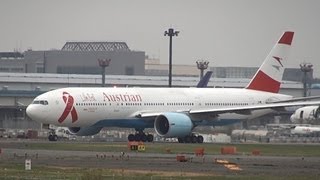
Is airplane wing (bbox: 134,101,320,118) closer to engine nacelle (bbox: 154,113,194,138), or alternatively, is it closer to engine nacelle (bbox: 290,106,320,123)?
engine nacelle (bbox: 154,113,194,138)

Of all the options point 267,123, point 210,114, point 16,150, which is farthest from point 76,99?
point 267,123

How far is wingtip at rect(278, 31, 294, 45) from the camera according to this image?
104 metres

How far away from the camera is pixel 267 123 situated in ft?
423

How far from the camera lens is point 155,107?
96.1 meters

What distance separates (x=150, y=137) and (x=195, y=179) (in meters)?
46.2

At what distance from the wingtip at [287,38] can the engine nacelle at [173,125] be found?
1575 cm

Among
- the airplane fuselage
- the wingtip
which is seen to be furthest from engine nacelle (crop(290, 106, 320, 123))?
the airplane fuselage

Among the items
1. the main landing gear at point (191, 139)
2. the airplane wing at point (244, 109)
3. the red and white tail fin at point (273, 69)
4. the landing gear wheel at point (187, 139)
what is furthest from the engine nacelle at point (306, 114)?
the landing gear wheel at point (187, 139)

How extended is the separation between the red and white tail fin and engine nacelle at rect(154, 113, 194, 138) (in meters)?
11.9

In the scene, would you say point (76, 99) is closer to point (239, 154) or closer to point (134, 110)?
point (134, 110)

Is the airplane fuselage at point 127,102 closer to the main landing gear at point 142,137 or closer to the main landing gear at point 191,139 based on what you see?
the main landing gear at point 142,137

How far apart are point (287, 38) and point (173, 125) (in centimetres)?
1947

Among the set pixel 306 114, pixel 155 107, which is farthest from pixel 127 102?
pixel 306 114

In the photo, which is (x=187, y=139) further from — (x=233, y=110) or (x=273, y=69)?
(x=273, y=69)
